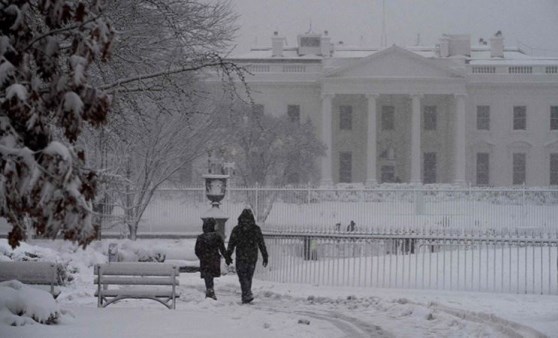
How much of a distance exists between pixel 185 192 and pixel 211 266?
19.5 meters

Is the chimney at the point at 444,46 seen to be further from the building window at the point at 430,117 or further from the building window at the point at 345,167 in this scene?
the building window at the point at 345,167

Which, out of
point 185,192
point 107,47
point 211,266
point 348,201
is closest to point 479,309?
point 211,266

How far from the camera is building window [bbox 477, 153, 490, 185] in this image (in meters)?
60.6

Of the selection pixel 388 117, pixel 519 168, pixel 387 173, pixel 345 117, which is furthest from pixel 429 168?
pixel 345 117

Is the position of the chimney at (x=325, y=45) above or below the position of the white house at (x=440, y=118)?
above

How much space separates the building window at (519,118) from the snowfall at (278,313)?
4625 cm

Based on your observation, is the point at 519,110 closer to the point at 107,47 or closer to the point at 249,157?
the point at 249,157

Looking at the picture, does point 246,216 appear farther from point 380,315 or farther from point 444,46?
point 444,46

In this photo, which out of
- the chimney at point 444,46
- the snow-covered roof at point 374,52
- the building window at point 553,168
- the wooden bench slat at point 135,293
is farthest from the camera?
the chimney at point 444,46

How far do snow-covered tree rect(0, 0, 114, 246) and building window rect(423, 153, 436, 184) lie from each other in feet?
181

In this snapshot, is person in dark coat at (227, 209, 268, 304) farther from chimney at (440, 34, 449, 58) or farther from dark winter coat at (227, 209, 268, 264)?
chimney at (440, 34, 449, 58)

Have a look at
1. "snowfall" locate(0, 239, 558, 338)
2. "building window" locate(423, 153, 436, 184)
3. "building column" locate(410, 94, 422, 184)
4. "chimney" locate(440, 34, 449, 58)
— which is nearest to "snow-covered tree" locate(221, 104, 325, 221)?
"building column" locate(410, 94, 422, 184)

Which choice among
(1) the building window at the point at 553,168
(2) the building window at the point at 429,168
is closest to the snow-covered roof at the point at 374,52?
(1) the building window at the point at 553,168

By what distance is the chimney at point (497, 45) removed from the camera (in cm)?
6372
